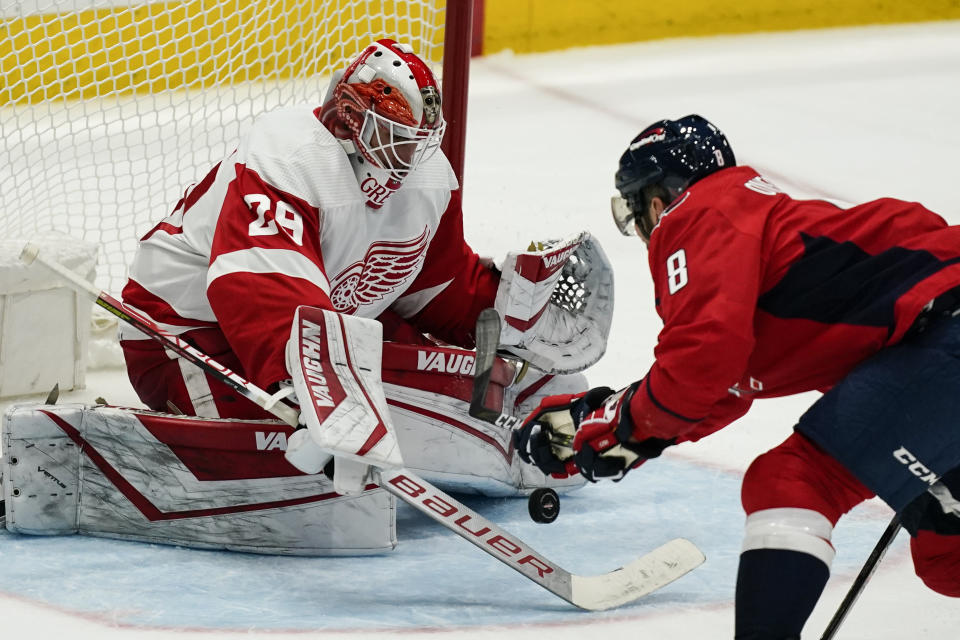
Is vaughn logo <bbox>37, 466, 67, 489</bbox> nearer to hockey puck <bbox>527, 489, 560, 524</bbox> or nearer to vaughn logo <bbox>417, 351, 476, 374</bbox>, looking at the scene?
vaughn logo <bbox>417, 351, 476, 374</bbox>

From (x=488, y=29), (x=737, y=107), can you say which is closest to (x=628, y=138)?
(x=737, y=107)

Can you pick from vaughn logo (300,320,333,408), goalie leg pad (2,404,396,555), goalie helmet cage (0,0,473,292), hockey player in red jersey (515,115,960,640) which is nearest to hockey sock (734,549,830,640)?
hockey player in red jersey (515,115,960,640)

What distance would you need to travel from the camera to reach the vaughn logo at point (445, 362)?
2.77 meters

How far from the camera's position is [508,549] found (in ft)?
8.04

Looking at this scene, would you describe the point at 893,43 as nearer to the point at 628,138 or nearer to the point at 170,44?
the point at 628,138

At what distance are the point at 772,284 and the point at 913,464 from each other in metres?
0.31

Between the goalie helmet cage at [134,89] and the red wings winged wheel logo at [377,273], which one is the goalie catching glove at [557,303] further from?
the goalie helmet cage at [134,89]

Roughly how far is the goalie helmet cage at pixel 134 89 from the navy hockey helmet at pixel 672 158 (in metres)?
1.78

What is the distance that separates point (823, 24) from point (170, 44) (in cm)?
440

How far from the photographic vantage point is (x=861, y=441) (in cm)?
199

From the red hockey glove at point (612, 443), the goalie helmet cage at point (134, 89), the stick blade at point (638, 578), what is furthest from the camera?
the goalie helmet cage at point (134, 89)

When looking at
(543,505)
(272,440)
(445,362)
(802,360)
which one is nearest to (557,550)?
(543,505)

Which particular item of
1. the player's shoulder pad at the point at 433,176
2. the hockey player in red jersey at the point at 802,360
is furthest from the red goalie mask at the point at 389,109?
the hockey player in red jersey at the point at 802,360

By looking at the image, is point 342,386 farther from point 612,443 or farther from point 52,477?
point 52,477
